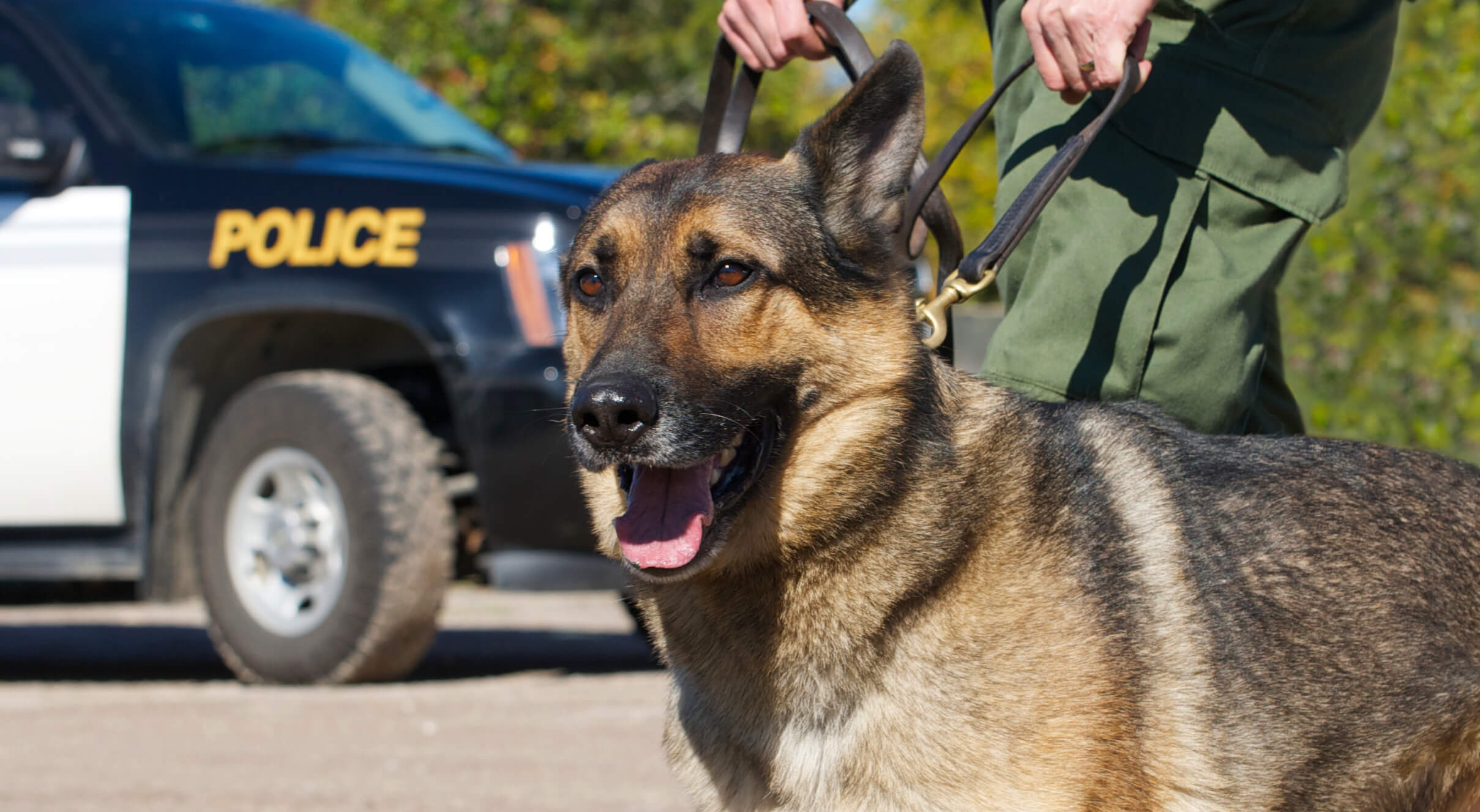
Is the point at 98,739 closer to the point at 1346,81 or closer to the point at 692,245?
the point at 692,245

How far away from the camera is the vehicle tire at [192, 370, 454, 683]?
5.89m

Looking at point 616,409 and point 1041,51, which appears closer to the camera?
point 616,409

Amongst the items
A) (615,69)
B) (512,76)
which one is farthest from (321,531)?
(615,69)

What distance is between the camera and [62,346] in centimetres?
620

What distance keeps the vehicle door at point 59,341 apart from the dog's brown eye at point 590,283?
3586 mm

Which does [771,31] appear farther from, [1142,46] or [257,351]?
[257,351]

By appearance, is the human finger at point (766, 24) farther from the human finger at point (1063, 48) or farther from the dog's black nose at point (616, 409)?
the dog's black nose at point (616, 409)

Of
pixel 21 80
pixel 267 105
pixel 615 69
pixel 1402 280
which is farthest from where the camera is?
pixel 615 69

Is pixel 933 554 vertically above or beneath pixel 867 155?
beneath

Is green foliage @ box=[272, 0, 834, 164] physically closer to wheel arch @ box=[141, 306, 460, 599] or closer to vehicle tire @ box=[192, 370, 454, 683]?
wheel arch @ box=[141, 306, 460, 599]

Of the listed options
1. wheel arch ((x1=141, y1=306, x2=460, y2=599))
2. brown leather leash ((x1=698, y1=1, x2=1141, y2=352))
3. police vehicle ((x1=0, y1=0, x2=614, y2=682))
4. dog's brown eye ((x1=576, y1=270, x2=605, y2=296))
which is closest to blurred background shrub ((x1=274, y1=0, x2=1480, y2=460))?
police vehicle ((x1=0, y1=0, x2=614, y2=682))

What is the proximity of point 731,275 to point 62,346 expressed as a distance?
13.3 ft

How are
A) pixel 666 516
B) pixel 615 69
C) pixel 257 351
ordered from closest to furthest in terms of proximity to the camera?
pixel 666 516 → pixel 257 351 → pixel 615 69

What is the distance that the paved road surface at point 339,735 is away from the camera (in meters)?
4.53
